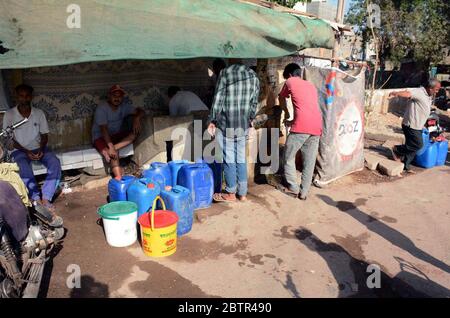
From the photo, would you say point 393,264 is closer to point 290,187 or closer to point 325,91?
point 290,187

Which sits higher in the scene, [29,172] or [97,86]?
[97,86]

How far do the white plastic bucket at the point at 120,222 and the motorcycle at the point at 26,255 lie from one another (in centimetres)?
49

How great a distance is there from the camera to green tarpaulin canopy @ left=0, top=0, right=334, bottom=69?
309 centimetres

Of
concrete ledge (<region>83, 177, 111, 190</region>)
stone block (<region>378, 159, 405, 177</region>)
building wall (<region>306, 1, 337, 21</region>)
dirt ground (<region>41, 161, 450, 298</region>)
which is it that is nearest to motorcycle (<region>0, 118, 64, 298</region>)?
dirt ground (<region>41, 161, 450, 298</region>)

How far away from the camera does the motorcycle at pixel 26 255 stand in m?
2.79

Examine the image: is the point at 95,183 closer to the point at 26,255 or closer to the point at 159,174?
the point at 159,174

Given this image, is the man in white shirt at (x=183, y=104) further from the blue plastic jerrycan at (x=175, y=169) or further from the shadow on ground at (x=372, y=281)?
the shadow on ground at (x=372, y=281)

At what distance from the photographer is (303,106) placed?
5090mm

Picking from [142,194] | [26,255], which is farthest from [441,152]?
[26,255]

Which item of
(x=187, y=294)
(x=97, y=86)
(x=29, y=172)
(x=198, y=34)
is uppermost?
(x=198, y=34)

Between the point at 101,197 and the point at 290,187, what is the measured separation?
2764mm

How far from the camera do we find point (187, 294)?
3156mm

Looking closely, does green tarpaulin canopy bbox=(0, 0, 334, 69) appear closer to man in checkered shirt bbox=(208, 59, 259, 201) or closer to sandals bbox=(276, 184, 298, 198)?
man in checkered shirt bbox=(208, 59, 259, 201)

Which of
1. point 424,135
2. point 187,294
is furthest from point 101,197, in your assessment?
point 424,135
